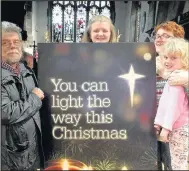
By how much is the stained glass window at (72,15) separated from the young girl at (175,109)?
40cm

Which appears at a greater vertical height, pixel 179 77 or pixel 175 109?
pixel 179 77

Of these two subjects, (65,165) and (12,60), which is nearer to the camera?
(12,60)

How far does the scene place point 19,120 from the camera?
7.62ft

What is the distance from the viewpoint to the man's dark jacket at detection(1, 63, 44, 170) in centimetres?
231

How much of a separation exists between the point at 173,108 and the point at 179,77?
0.59ft

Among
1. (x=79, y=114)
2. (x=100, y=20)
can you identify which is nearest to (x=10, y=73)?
(x=79, y=114)

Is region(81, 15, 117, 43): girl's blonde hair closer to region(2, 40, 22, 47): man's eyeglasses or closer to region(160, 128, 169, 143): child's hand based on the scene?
region(2, 40, 22, 47): man's eyeglasses

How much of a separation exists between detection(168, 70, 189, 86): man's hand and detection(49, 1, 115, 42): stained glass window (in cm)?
48

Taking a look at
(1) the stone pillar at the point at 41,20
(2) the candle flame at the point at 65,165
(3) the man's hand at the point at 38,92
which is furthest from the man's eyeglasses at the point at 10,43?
(2) the candle flame at the point at 65,165

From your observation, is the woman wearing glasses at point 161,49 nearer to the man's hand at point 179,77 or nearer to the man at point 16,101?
the man's hand at point 179,77

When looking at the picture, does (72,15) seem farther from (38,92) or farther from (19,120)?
(19,120)

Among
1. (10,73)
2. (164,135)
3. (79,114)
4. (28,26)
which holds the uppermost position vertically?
(28,26)

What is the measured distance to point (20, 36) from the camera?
2.32m

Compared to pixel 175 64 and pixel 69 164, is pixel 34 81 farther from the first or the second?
pixel 175 64
